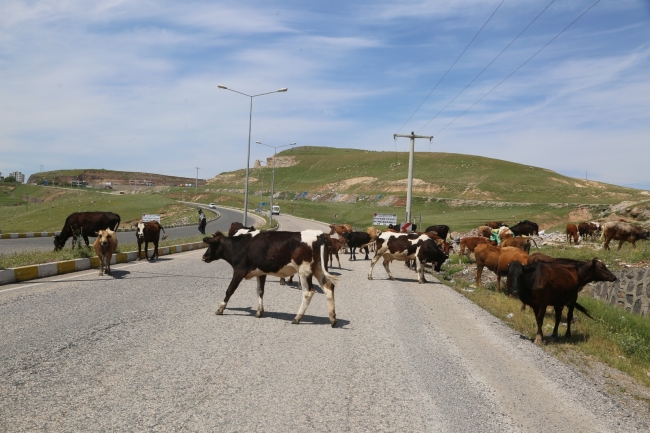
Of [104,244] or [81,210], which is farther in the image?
[81,210]

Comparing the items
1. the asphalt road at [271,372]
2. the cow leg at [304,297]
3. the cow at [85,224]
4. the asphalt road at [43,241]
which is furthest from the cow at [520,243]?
the asphalt road at [43,241]

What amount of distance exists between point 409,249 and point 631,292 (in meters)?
6.68

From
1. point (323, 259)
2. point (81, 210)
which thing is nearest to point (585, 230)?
point (323, 259)

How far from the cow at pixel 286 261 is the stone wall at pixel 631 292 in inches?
370

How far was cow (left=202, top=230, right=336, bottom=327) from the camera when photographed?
33.2 feet

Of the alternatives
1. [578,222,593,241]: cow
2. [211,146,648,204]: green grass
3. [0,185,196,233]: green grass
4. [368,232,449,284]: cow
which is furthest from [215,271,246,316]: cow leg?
[211,146,648,204]: green grass

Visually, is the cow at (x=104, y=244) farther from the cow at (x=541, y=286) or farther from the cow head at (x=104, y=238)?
the cow at (x=541, y=286)

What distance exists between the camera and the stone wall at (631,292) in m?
14.5

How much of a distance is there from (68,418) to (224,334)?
381 centimetres

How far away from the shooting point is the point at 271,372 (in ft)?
22.4

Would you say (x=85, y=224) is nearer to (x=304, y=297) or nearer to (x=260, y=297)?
(x=260, y=297)

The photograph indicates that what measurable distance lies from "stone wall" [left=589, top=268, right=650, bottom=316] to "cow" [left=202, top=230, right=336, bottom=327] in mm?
9386

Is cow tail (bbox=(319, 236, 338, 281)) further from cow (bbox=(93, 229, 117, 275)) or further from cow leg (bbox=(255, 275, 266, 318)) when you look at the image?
cow (bbox=(93, 229, 117, 275))

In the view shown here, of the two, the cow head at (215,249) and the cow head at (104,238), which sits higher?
the cow head at (215,249)
